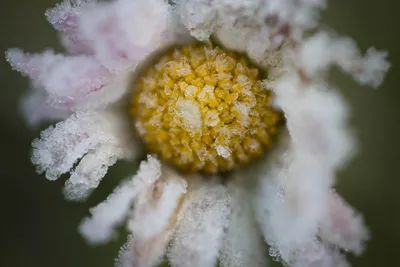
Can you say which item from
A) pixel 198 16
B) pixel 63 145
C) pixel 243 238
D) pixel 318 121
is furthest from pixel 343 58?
pixel 63 145

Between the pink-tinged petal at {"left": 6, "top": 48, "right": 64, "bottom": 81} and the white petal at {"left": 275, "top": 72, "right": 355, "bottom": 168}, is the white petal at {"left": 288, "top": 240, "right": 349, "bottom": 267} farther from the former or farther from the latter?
the pink-tinged petal at {"left": 6, "top": 48, "right": 64, "bottom": 81}

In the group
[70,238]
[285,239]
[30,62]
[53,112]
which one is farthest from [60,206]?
[285,239]

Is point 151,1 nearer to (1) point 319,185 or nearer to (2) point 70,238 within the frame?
(1) point 319,185

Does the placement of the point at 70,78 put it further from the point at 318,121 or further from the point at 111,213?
the point at 318,121

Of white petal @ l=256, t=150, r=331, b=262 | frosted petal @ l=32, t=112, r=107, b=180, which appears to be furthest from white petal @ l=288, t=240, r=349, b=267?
frosted petal @ l=32, t=112, r=107, b=180

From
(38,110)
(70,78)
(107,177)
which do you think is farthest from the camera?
(107,177)

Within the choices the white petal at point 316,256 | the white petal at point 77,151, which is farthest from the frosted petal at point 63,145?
the white petal at point 316,256

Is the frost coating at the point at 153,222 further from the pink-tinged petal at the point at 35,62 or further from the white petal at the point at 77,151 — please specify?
the pink-tinged petal at the point at 35,62

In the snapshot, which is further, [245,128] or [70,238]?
[70,238]
